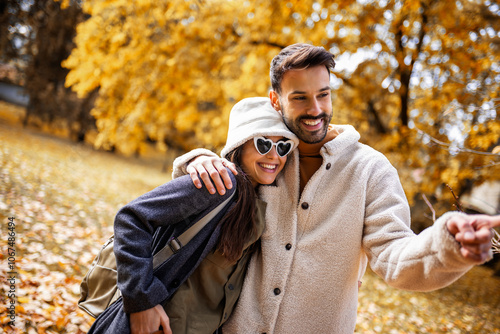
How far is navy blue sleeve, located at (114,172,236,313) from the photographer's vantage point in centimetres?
141

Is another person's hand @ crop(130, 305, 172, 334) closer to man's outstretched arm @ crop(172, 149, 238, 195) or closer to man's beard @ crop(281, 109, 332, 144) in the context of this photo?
man's outstretched arm @ crop(172, 149, 238, 195)

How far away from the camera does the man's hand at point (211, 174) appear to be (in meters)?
1.57

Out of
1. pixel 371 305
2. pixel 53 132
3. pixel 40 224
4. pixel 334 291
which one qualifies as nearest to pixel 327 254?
pixel 334 291

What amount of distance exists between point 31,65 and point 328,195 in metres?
19.0

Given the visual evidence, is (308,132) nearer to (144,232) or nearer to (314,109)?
(314,109)

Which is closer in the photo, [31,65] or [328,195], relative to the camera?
[328,195]

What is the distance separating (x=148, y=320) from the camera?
1452 mm

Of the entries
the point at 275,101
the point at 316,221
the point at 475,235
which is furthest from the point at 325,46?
the point at 475,235

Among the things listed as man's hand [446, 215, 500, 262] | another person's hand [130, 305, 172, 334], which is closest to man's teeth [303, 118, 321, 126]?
man's hand [446, 215, 500, 262]

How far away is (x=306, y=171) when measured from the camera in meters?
2.03

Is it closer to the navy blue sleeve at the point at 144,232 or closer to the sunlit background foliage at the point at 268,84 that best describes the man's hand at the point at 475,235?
the navy blue sleeve at the point at 144,232

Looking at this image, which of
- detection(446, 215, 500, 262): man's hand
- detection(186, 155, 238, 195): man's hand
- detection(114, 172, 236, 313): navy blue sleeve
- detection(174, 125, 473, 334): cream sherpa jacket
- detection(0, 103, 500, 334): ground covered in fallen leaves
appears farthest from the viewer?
detection(0, 103, 500, 334): ground covered in fallen leaves

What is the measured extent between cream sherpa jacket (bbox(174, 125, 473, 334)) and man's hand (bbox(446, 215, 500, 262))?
46 cm

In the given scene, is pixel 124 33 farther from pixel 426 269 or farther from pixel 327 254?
pixel 426 269
